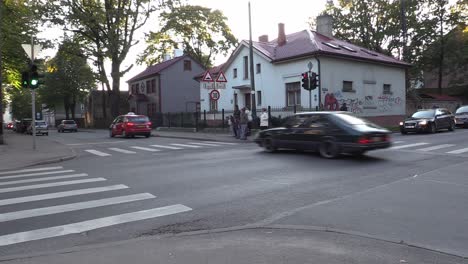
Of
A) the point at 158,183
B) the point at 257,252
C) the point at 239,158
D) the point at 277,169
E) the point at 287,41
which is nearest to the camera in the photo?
the point at 257,252

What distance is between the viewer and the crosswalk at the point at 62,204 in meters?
5.55

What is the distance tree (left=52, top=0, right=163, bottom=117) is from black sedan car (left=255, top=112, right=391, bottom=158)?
27672mm

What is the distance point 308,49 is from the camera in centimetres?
2941

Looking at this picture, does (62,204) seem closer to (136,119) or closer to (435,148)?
(435,148)

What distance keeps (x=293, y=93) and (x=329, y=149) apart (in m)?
18.4

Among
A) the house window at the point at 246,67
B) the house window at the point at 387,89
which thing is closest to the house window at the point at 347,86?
the house window at the point at 387,89

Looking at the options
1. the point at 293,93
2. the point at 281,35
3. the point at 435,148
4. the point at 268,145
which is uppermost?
the point at 281,35

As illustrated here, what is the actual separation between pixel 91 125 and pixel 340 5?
1391 inches

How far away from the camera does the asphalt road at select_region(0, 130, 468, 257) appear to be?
212 inches

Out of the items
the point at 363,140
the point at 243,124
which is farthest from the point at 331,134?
the point at 243,124

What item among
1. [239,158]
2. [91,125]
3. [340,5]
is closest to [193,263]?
[239,158]

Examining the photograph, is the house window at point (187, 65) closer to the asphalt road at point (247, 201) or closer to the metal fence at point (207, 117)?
the metal fence at point (207, 117)

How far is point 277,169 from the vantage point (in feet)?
35.4

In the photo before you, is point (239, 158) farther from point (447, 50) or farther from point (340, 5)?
point (447, 50)
